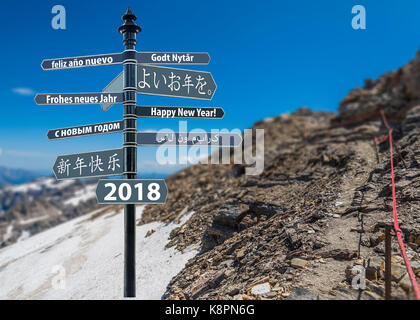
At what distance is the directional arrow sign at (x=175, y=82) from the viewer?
16.1 ft

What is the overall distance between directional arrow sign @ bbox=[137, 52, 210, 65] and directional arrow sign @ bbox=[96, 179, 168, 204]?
2.16 meters

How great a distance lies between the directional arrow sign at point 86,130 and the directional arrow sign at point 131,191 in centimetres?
95

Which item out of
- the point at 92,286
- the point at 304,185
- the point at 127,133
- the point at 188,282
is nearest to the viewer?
the point at 127,133

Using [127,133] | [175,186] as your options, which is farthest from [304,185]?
[175,186]

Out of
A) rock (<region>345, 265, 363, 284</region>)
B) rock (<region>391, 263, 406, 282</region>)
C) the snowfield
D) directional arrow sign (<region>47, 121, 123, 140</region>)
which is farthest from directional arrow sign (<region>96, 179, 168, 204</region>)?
the snowfield

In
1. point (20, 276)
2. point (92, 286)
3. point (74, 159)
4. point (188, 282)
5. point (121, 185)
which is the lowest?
Result: point (20, 276)

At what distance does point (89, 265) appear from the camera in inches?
579

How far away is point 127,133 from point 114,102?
1.98 feet

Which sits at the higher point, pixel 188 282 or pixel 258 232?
→ pixel 258 232

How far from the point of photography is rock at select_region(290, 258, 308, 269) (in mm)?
6114

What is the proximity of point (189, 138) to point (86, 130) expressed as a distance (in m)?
1.80

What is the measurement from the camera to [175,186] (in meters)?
24.8
